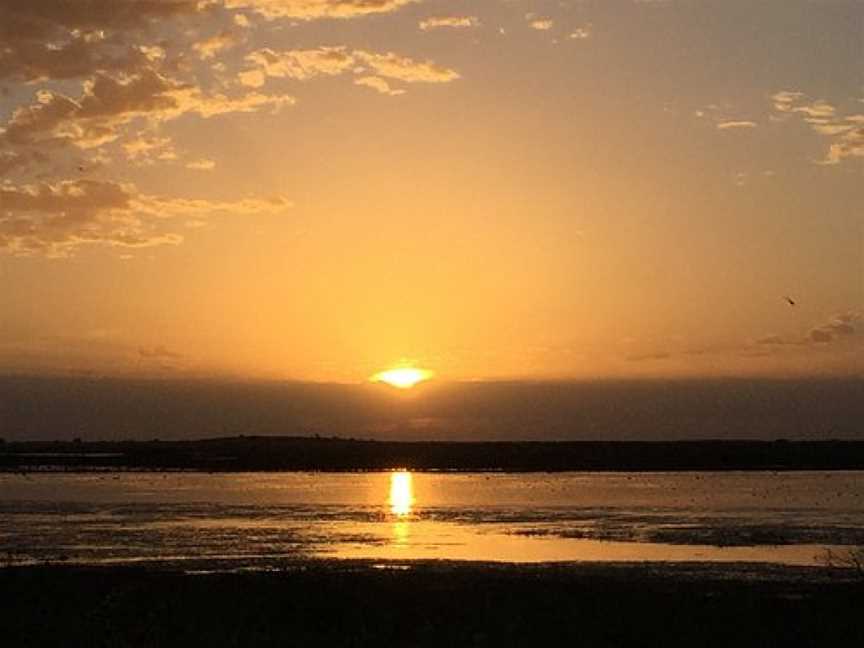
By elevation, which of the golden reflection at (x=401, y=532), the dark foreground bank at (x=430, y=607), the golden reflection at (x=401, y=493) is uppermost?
the golden reflection at (x=401, y=493)

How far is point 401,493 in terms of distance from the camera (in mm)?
78438

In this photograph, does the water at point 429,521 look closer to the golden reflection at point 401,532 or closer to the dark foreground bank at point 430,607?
the golden reflection at point 401,532

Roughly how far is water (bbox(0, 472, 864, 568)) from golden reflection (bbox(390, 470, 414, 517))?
0.27 meters

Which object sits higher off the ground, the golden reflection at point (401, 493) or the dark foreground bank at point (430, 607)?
the golden reflection at point (401, 493)

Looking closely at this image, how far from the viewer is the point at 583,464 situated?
421 feet

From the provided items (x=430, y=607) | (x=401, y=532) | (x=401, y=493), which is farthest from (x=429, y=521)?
(x=430, y=607)

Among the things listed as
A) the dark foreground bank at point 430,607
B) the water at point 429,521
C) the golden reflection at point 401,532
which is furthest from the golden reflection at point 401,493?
the dark foreground bank at point 430,607

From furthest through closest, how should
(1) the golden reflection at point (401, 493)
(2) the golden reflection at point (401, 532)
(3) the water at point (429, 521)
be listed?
1. (1) the golden reflection at point (401, 493)
2. (2) the golden reflection at point (401, 532)
3. (3) the water at point (429, 521)

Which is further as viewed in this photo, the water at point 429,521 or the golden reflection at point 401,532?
the golden reflection at point 401,532

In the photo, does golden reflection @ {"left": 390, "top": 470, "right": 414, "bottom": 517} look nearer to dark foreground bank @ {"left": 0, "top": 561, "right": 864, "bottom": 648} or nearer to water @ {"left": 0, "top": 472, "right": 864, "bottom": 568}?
water @ {"left": 0, "top": 472, "right": 864, "bottom": 568}

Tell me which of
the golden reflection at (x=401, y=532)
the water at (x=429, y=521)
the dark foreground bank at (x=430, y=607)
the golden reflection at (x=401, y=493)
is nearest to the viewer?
the dark foreground bank at (x=430, y=607)

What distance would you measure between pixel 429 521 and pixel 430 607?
2764 centimetres

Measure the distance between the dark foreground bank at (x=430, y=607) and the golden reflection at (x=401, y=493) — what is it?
87.2ft

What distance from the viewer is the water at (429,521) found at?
3966 centimetres
